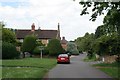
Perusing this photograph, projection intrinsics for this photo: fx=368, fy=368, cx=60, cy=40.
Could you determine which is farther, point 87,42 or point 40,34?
point 40,34

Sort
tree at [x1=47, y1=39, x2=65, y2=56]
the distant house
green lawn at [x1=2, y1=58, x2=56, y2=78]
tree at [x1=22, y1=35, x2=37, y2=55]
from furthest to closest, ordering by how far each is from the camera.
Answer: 1. the distant house
2. tree at [x1=22, y1=35, x2=37, y2=55]
3. tree at [x1=47, y1=39, x2=65, y2=56]
4. green lawn at [x1=2, y1=58, x2=56, y2=78]

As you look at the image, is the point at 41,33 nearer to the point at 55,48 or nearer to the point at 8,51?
the point at 55,48

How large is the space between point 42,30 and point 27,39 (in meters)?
33.4

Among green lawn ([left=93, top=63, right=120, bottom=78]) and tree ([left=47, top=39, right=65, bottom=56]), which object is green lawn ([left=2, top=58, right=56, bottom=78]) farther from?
tree ([left=47, top=39, right=65, bottom=56])

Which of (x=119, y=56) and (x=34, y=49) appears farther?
(x=34, y=49)

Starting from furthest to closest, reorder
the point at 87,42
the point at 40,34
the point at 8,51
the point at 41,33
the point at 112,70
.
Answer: the point at 41,33 < the point at 40,34 < the point at 87,42 < the point at 8,51 < the point at 112,70

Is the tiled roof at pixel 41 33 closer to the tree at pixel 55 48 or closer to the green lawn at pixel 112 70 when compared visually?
the tree at pixel 55 48

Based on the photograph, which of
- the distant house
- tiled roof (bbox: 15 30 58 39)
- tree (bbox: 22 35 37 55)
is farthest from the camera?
tiled roof (bbox: 15 30 58 39)

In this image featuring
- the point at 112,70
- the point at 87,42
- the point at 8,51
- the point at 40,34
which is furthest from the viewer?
the point at 40,34

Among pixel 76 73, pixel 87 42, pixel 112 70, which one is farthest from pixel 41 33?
pixel 76 73

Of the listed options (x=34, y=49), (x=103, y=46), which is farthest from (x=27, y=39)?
(x=103, y=46)

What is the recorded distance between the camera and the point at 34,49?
8106 cm

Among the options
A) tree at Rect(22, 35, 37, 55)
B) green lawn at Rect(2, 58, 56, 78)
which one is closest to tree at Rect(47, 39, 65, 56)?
tree at Rect(22, 35, 37, 55)

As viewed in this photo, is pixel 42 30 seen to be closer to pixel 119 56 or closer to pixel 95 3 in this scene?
pixel 119 56
